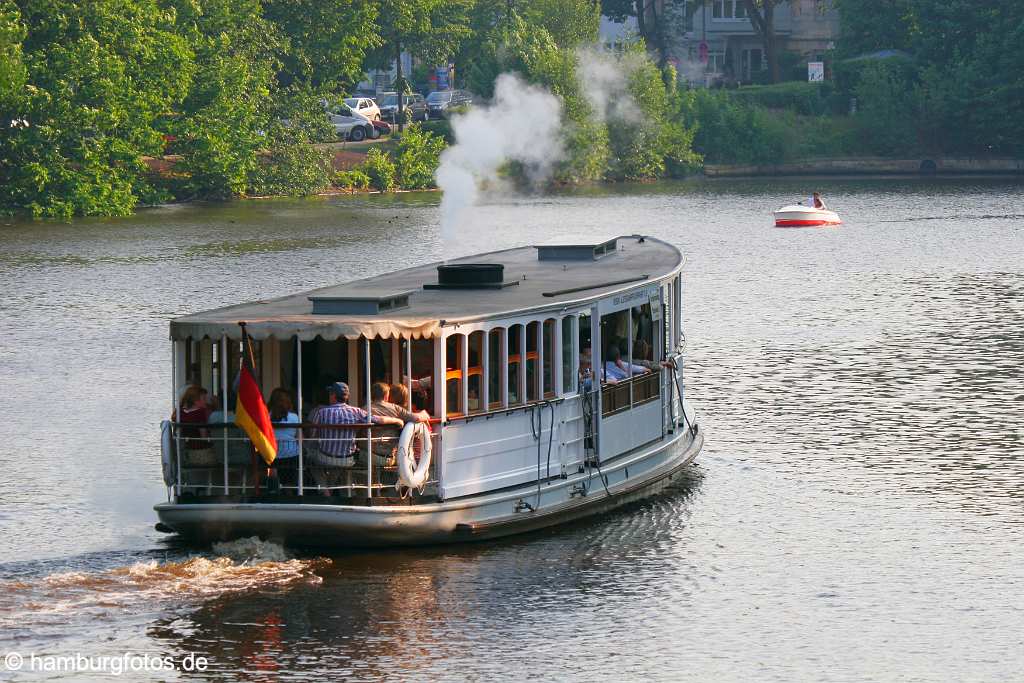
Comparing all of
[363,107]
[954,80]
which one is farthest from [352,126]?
[954,80]

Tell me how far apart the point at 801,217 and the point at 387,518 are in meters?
60.6

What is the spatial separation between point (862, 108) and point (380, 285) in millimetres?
99389

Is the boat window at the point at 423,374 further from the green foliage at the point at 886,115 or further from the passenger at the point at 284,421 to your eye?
the green foliage at the point at 886,115

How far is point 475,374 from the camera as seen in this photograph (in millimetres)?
23062

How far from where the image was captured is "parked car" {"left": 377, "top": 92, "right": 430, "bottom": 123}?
12094 centimetres

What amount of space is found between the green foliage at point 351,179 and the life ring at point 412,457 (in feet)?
266

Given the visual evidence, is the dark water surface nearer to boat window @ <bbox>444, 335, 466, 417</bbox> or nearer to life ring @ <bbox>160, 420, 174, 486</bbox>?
life ring @ <bbox>160, 420, 174, 486</bbox>

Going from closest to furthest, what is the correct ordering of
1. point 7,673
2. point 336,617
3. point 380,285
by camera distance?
point 7,673, point 336,617, point 380,285

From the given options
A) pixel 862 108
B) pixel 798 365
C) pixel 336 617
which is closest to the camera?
pixel 336 617

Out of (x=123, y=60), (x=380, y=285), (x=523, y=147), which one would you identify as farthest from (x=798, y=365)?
(x=523, y=147)

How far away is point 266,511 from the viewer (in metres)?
22.0

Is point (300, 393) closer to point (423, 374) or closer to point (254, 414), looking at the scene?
point (254, 414)

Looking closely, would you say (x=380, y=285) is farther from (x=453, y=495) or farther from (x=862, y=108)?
(x=862, y=108)

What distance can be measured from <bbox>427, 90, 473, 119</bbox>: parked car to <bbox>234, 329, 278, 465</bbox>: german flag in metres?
96.2
